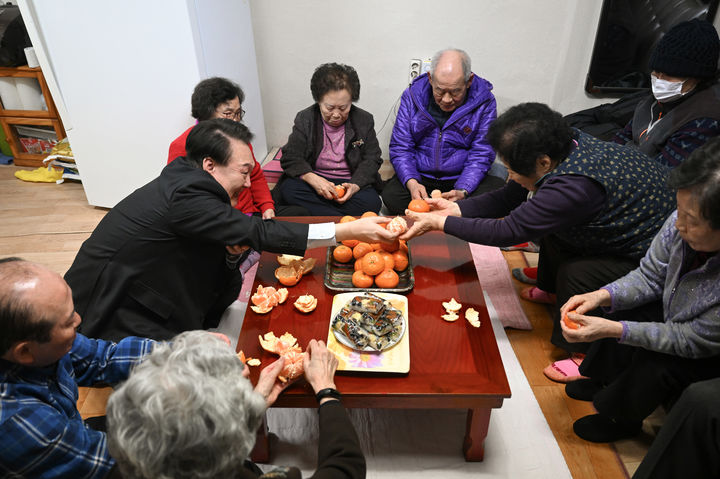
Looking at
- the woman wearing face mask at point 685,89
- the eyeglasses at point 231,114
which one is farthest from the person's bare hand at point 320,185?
the woman wearing face mask at point 685,89

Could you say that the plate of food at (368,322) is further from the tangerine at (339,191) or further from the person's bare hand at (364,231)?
the tangerine at (339,191)

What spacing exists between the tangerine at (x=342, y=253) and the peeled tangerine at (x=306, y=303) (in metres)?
0.25

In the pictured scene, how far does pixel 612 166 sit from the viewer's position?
5.96 ft

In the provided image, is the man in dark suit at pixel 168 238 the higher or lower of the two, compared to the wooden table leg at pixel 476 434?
higher

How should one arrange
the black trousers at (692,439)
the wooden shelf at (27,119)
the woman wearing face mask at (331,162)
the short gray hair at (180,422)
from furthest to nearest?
1. the wooden shelf at (27,119)
2. the woman wearing face mask at (331,162)
3. the black trousers at (692,439)
4. the short gray hair at (180,422)

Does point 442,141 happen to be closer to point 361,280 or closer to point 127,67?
point 361,280

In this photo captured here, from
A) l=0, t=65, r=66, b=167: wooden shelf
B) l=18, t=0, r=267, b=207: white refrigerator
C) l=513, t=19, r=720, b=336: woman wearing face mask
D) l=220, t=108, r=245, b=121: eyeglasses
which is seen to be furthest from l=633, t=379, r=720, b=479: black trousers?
l=0, t=65, r=66, b=167: wooden shelf

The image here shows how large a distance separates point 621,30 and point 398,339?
10.4 ft

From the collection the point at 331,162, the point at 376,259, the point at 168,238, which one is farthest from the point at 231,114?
the point at 376,259

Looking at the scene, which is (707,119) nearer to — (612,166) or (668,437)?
(612,166)

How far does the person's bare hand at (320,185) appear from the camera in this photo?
2877 millimetres

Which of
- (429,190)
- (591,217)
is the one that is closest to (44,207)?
(429,190)

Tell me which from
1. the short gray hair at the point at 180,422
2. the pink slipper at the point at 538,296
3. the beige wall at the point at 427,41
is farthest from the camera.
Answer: the beige wall at the point at 427,41

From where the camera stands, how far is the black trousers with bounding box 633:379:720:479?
49.7 inches
